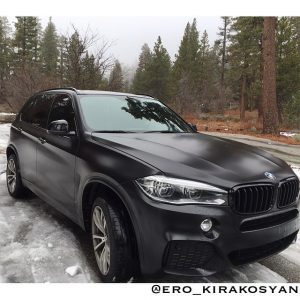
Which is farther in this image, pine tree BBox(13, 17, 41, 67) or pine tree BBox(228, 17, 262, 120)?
pine tree BBox(13, 17, 41, 67)

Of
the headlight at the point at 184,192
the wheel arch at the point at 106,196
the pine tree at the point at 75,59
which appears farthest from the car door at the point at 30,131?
the pine tree at the point at 75,59

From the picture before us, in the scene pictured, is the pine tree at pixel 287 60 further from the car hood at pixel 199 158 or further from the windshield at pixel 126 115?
the car hood at pixel 199 158

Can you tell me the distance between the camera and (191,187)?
280cm

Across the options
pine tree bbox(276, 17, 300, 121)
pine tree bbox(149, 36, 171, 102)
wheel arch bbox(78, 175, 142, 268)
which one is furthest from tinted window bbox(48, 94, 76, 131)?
pine tree bbox(149, 36, 171, 102)

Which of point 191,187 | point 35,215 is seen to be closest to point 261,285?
point 191,187

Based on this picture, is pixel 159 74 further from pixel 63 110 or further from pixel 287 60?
pixel 63 110

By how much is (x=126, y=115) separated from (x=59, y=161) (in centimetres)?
93

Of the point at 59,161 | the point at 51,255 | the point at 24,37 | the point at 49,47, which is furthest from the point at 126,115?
the point at 49,47

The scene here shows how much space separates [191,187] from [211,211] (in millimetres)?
229

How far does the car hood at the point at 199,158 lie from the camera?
2.89 meters

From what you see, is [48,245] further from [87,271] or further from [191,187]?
[191,187]

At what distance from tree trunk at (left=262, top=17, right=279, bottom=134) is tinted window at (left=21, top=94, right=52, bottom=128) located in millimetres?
13203

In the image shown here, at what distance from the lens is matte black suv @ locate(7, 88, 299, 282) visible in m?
2.75

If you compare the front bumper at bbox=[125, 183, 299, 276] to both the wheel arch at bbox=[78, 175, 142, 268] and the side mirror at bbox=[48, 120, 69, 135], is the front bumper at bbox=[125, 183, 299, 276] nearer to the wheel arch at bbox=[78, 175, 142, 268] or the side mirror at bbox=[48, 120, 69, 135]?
the wheel arch at bbox=[78, 175, 142, 268]
